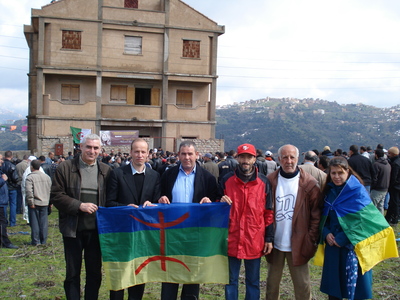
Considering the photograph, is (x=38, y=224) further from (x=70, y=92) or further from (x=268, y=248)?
(x=70, y=92)

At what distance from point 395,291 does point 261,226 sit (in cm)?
286

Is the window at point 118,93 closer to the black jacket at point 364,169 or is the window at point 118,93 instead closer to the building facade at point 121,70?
the building facade at point 121,70

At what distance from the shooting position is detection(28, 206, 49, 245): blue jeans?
9469 mm

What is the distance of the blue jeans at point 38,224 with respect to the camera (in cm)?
947

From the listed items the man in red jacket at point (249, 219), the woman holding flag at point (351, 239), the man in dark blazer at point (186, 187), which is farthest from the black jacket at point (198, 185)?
the woman holding flag at point (351, 239)

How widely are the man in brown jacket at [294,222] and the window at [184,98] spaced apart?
92.2ft

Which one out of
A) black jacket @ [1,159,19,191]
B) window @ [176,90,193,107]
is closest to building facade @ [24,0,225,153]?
window @ [176,90,193,107]

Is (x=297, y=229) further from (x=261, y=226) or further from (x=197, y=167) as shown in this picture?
(x=197, y=167)

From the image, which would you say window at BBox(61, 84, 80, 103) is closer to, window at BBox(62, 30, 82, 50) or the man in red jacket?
window at BBox(62, 30, 82, 50)

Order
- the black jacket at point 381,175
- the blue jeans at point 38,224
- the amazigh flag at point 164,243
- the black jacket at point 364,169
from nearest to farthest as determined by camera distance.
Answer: the amazigh flag at point 164,243
the blue jeans at point 38,224
the black jacket at point 364,169
the black jacket at point 381,175

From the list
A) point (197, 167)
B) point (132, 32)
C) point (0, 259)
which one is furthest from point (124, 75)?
point (197, 167)

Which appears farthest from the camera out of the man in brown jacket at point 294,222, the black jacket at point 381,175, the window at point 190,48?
the window at point 190,48

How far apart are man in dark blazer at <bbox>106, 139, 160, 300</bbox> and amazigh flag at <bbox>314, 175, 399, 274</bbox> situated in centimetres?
224

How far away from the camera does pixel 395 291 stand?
240 inches
